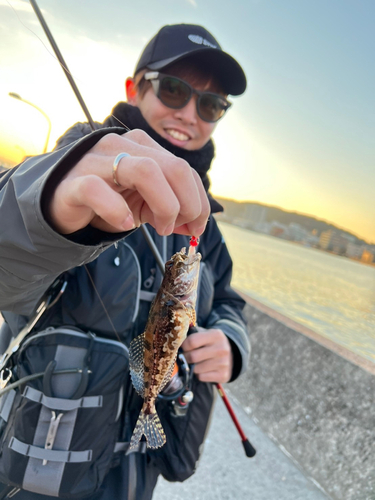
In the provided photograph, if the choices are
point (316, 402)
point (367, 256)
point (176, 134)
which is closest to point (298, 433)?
point (316, 402)

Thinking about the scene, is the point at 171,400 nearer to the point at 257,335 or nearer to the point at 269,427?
the point at 269,427

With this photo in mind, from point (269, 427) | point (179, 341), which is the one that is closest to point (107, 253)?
point (179, 341)

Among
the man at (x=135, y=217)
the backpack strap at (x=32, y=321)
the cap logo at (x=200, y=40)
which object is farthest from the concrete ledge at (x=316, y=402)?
the cap logo at (x=200, y=40)

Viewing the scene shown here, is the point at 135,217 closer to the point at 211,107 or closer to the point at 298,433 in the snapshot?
the point at 211,107

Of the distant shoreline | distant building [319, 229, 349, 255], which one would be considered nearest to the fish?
the distant shoreline

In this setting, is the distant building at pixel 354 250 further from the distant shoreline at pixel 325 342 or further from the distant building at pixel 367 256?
the distant shoreline at pixel 325 342

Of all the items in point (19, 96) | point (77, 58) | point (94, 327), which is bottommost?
point (94, 327)

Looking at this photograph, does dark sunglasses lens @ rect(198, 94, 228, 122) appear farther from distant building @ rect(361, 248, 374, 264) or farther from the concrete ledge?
the concrete ledge
